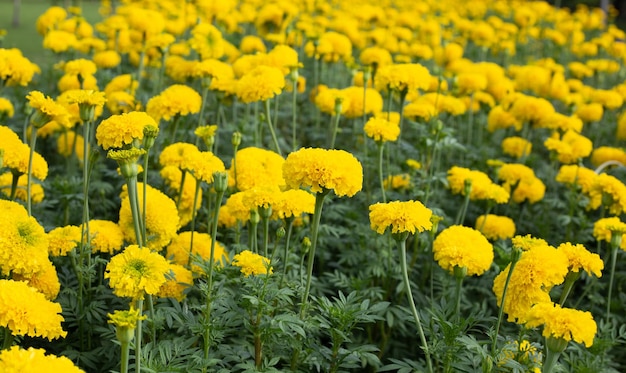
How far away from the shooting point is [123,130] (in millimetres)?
2051

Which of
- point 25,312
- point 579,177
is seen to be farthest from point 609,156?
point 25,312

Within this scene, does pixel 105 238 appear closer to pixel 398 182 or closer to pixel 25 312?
pixel 25 312

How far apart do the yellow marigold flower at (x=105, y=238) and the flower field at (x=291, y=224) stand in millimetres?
11

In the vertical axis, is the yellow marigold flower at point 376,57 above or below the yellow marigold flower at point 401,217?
above

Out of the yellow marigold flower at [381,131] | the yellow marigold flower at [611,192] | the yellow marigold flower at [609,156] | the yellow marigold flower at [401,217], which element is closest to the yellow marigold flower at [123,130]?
the yellow marigold flower at [401,217]

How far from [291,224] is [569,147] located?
195 cm

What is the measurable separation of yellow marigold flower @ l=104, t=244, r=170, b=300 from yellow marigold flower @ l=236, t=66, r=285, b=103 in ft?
4.45

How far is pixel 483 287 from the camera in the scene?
9.82 feet

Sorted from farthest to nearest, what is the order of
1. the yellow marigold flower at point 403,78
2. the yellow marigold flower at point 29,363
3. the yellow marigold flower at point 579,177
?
the yellow marigold flower at point 579,177 → the yellow marigold flower at point 403,78 → the yellow marigold flower at point 29,363

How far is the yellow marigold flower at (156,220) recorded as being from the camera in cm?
231

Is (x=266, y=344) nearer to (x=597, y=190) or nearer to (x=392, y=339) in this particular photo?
(x=392, y=339)

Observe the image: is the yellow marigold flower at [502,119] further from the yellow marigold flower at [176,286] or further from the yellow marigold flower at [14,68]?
the yellow marigold flower at [14,68]

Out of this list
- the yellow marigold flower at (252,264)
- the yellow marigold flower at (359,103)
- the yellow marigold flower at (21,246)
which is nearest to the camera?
the yellow marigold flower at (21,246)

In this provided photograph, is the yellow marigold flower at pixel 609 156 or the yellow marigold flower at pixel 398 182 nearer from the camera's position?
the yellow marigold flower at pixel 398 182
